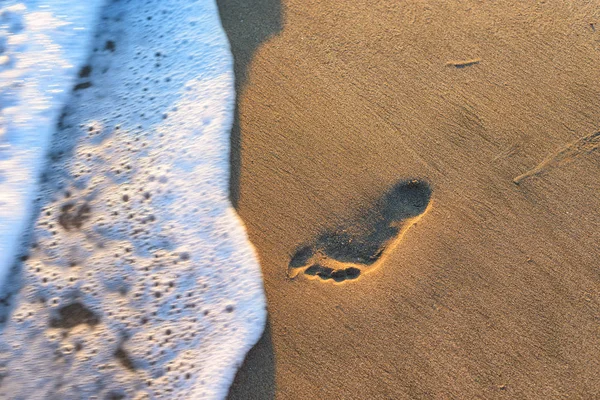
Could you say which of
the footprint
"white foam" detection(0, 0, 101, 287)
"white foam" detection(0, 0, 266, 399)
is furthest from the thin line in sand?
"white foam" detection(0, 0, 101, 287)

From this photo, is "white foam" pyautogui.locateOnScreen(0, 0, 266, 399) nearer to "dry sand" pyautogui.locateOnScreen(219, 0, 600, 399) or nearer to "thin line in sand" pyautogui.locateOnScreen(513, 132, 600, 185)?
"dry sand" pyautogui.locateOnScreen(219, 0, 600, 399)

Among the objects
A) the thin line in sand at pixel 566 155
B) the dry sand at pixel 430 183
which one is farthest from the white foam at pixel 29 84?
the thin line in sand at pixel 566 155

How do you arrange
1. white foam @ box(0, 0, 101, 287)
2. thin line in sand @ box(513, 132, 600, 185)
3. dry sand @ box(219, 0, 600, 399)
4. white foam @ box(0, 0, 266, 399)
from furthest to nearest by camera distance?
white foam @ box(0, 0, 101, 287)
thin line in sand @ box(513, 132, 600, 185)
white foam @ box(0, 0, 266, 399)
dry sand @ box(219, 0, 600, 399)

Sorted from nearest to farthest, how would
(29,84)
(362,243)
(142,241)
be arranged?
(362,243), (142,241), (29,84)

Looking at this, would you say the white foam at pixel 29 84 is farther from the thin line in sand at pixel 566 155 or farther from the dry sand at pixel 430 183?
the thin line in sand at pixel 566 155

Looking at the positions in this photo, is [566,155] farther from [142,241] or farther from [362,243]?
[142,241]

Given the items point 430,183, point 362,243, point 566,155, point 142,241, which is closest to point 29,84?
point 142,241
